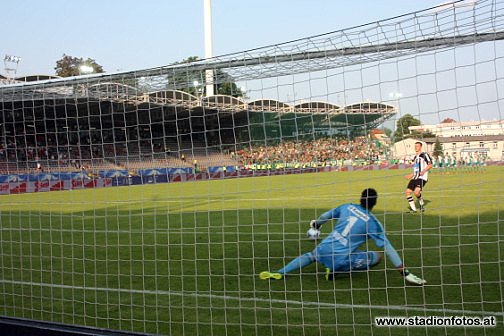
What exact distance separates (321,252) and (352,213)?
2.01 ft

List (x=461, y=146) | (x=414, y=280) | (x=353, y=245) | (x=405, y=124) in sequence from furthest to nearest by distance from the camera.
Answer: (x=353, y=245) → (x=414, y=280) → (x=461, y=146) → (x=405, y=124)

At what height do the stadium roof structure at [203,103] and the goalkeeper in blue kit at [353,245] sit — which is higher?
the stadium roof structure at [203,103]

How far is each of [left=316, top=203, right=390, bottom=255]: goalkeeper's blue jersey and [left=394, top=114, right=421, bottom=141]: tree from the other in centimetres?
134

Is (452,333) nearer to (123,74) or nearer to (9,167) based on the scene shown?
(123,74)

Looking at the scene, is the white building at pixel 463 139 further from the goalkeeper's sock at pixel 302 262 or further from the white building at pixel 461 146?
the goalkeeper's sock at pixel 302 262

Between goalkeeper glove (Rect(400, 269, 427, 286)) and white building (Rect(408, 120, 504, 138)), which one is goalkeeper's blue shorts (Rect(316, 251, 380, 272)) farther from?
white building (Rect(408, 120, 504, 138))

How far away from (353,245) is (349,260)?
0.18 m

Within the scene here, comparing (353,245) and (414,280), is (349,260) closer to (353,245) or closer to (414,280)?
(353,245)

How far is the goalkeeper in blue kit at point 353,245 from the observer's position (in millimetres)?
5141

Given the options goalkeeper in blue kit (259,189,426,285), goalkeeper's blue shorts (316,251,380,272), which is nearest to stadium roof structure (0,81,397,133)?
goalkeeper in blue kit (259,189,426,285)

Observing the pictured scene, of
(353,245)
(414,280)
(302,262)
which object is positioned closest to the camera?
(414,280)

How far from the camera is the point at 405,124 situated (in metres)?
4.00

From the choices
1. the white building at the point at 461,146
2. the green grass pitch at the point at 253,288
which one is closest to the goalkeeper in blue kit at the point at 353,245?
the green grass pitch at the point at 253,288

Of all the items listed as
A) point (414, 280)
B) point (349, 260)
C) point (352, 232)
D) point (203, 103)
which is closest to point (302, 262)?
point (349, 260)
